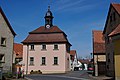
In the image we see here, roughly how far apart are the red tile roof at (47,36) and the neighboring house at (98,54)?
9368 millimetres

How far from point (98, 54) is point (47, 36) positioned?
663 inches

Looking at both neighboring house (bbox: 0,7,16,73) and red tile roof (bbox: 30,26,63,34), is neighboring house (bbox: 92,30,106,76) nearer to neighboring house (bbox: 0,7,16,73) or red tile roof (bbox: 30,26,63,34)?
red tile roof (bbox: 30,26,63,34)

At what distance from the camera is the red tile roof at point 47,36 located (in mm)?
52844

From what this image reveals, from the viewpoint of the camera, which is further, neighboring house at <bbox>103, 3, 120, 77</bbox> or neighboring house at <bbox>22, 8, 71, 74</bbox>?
neighboring house at <bbox>22, 8, 71, 74</bbox>

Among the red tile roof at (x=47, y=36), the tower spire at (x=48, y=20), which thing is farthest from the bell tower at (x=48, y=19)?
the red tile roof at (x=47, y=36)

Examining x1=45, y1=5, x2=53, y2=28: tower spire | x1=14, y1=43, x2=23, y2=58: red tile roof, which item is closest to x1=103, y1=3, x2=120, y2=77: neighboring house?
x1=45, y1=5, x2=53, y2=28: tower spire

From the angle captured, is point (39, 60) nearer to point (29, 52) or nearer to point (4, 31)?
point (29, 52)

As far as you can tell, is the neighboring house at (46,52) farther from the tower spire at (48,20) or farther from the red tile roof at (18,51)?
the red tile roof at (18,51)

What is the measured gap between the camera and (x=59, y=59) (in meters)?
51.9

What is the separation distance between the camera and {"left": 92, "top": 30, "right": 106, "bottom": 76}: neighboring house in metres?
37.4

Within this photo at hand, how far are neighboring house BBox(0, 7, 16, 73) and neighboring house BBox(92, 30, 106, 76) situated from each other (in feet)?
42.7

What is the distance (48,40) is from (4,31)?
18881mm

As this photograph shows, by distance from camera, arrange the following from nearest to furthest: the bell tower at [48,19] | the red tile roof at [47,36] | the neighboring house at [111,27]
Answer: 1. the neighboring house at [111,27]
2. the red tile roof at [47,36]
3. the bell tower at [48,19]

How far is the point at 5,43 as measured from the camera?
115ft
